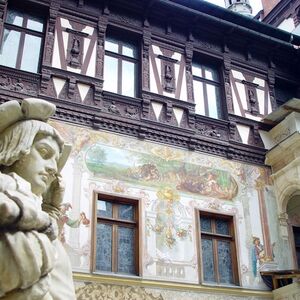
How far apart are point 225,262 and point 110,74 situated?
187 inches

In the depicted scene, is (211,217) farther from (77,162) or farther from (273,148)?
(77,162)

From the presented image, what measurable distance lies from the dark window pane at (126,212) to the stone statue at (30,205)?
676 centimetres

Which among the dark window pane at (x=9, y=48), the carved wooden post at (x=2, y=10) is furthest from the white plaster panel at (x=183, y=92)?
the carved wooden post at (x=2, y=10)

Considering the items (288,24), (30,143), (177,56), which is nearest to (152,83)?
(177,56)

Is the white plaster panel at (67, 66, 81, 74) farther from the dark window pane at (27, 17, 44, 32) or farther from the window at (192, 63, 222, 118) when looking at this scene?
the window at (192, 63, 222, 118)

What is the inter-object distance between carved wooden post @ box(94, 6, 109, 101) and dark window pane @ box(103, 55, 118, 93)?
27 cm

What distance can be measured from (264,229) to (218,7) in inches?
238

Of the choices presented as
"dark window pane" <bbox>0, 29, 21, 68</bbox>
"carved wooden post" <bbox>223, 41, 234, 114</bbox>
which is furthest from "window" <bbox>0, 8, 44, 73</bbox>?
"carved wooden post" <bbox>223, 41, 234, 114</bbox>

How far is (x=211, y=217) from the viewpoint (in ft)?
33.7

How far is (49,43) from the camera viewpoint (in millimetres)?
10297

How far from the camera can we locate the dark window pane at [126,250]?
896 cm

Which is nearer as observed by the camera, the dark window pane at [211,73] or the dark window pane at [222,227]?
the dark window pane at [222,227]

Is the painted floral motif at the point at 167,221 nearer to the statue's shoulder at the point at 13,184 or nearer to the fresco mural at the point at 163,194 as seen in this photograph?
the fresco mural at the point at 163,194

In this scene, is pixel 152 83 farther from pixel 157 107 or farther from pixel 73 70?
pixel 73 70
